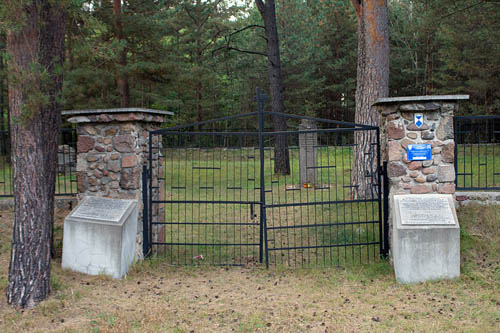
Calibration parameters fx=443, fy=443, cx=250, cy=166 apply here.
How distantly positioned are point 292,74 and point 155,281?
1736 centimetres

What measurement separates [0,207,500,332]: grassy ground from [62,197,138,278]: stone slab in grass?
13 centimetres

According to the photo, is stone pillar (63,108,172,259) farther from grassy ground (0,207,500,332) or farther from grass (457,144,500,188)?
grass (457,144,500,188)

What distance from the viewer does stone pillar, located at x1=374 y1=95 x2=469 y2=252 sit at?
17.0ft

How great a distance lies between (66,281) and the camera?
16.5 feet

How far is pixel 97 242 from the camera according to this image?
525 centimetres

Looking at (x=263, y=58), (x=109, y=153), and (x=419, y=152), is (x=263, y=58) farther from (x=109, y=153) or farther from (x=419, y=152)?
(x=419, y=152)

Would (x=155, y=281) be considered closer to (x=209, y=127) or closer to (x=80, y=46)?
(x=80, y=46)

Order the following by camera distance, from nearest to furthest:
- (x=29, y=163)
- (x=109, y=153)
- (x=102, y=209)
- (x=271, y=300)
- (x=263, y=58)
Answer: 1. (x=29, y=163)
2. (x=271, y=300)
3. (x=102, y=209)
4. (x=109, y=153)
5. (x=263, y=58)

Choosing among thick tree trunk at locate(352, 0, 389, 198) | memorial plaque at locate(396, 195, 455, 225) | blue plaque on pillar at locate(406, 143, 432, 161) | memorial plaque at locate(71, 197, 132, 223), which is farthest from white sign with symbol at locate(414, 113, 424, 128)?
memorial plaque at locate(71, 197, 132, 223)

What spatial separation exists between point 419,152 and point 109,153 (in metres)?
3.83

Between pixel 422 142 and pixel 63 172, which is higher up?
pixel 422 142

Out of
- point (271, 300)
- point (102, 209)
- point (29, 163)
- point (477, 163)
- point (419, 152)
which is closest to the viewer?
point (29, 163)

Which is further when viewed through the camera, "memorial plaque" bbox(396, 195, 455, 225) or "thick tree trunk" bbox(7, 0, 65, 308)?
"memorial plaque" bbox(396, 195, 455, 225)

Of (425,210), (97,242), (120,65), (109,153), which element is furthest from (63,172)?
(425,210)
